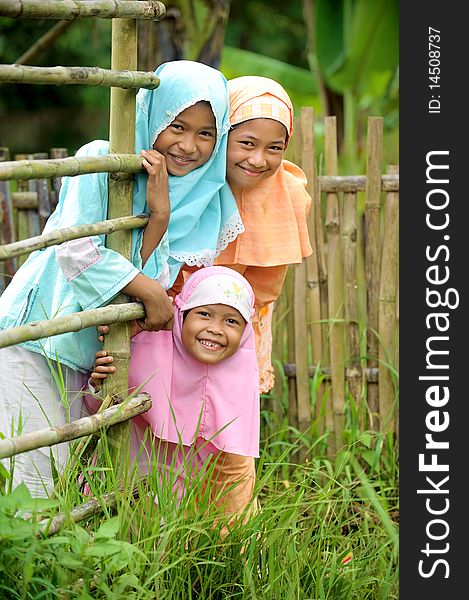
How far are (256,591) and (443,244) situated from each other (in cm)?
112

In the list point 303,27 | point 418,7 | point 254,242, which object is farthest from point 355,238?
point 303,27

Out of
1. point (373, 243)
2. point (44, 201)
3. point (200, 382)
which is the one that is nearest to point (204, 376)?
point (200, 382)

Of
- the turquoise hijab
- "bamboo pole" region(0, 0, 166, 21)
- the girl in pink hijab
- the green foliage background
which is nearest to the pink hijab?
the girl in pink hijab

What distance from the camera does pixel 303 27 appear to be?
1588cm

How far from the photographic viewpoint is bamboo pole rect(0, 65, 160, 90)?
234cm

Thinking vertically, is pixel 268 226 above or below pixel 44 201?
below

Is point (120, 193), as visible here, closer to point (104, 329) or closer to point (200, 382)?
point (104, 329)

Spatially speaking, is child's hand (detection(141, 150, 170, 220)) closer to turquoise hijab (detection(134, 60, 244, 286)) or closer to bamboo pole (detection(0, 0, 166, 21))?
turquoise hijab (detection(134, 60, 244, 286))

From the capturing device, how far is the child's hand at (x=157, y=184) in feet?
9.01

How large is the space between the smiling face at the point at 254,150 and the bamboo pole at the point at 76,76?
0.37 m

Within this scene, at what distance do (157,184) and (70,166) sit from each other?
33cm

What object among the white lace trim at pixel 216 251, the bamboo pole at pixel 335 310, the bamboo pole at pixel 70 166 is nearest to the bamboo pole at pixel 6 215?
the bamboo pole at pixel 335 310

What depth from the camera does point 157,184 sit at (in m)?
2.76

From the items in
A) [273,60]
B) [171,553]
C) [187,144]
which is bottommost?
[171,553]
